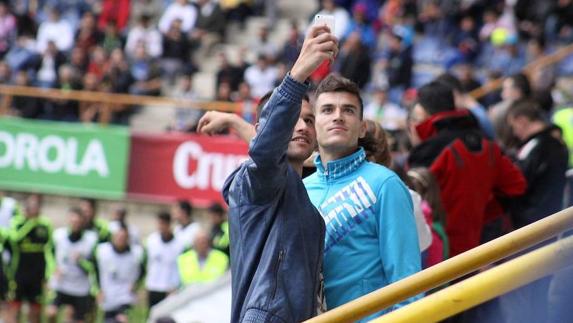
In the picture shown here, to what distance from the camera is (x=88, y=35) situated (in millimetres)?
21500

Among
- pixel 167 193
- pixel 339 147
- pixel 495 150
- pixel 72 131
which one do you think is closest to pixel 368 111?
pixel 167 193

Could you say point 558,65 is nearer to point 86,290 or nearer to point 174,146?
point 174,146

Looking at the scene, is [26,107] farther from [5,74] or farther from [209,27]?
[209,27]

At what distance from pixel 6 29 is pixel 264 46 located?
4722 mm

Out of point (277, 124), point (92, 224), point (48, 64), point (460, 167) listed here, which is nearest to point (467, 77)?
point (92, 224)

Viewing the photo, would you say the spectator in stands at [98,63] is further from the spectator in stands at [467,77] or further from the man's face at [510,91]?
the man's face at [510,91]

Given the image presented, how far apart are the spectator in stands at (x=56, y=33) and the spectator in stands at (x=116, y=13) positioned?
58 cm

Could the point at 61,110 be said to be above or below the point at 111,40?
below

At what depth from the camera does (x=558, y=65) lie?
690 inches

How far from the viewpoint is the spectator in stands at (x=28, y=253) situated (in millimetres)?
14422

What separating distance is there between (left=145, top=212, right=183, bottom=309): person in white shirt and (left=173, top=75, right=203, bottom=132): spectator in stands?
3.91m

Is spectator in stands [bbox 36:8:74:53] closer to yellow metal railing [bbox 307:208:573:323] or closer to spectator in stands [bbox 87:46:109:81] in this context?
spectator in stands [bbox 87:46:109:81]

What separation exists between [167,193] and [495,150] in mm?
11269

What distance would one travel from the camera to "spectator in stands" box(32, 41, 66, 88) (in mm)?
20672
